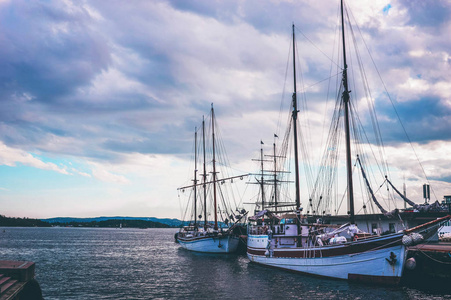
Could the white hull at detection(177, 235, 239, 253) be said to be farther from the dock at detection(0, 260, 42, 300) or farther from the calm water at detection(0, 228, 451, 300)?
the dock at detection(0, 260, 42, 300)

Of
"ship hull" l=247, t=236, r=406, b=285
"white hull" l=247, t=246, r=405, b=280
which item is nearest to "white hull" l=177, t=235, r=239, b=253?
"ship hull" l=247, t=236, r=406, b=285

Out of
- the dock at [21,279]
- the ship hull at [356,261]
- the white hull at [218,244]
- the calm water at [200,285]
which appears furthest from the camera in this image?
the white hull at [218,244]

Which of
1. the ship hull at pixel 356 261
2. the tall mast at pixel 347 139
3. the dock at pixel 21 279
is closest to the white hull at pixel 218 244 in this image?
the ship hull at pixel 356 261

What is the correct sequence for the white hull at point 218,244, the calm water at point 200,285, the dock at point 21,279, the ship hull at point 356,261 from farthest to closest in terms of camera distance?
the white hull at point 218,244
the ship hull at point 356,261
the calm water at point 200,285
the dock at point 21,279

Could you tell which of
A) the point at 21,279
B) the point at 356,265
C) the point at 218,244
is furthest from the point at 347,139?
the point at 218,244

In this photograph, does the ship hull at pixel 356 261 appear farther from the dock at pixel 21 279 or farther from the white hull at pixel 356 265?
the dock at pixel 21 279

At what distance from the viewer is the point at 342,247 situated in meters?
35.0

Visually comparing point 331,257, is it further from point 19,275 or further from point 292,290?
point 19,275

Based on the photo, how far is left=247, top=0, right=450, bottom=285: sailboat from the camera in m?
32.1

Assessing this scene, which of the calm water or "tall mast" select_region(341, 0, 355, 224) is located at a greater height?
"tall mast" select_region(341, 0, 355, 224)

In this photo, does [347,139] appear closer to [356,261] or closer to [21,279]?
[356,261]

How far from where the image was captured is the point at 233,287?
36.7 m

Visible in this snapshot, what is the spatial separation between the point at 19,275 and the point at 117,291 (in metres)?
13.9

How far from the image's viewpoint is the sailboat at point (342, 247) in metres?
32.1
